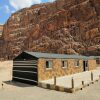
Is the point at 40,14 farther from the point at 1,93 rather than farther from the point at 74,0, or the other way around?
the point at 1,93

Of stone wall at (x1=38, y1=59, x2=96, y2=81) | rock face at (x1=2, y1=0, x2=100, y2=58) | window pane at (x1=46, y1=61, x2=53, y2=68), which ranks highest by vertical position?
rock face at (x1=2, y1=0, x2=100, y2=58)

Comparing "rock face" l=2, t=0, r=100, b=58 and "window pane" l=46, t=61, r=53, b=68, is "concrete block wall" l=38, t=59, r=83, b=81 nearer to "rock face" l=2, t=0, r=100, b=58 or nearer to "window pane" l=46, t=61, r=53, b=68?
"window pane" l=46, t=61, r=53, b=68

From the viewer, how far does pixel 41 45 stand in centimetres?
9125

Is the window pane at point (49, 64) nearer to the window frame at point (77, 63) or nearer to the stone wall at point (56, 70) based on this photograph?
the stone wall at point (56, 70)

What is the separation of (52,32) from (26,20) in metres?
35.0

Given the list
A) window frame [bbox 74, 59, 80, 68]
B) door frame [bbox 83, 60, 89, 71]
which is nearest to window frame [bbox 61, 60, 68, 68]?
window frame [bbox 74, 59, 80, 68]

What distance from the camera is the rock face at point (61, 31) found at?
7969 centimetres

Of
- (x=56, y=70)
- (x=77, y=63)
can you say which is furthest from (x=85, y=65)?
(x=56, y=70)

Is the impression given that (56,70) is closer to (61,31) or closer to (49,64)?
(49,64)

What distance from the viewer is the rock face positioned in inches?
3137

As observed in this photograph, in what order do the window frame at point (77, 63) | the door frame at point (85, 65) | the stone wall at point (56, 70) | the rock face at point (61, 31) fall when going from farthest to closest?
the rock face at point (61, 31) < the door frame at point (85, 65) < the window frame at point (77, 63) < the stone wall at point (56, 70)

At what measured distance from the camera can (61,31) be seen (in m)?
90.8

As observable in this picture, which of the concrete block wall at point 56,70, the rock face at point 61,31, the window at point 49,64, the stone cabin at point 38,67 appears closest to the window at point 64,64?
the stone cabin at point 38,67

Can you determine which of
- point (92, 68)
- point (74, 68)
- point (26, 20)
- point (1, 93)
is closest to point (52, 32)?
point (26, 20)
